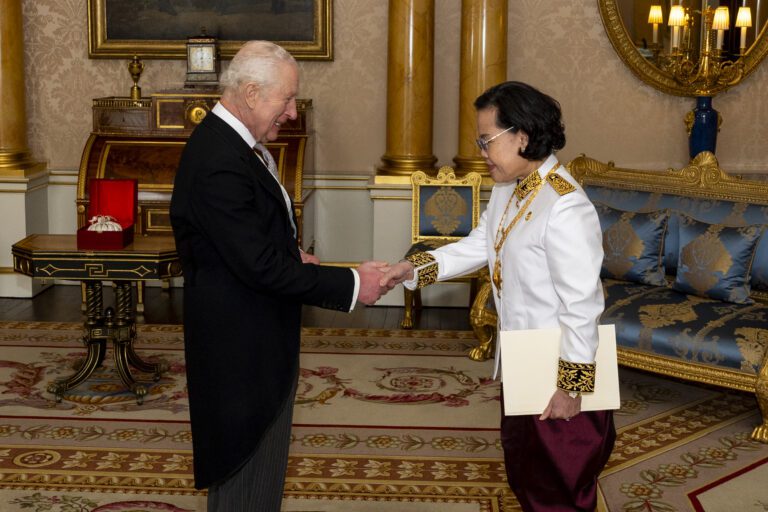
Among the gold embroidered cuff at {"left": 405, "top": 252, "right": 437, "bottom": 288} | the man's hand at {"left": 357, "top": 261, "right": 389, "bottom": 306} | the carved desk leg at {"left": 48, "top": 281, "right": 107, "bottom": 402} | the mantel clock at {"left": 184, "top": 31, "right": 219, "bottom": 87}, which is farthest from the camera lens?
the mantel clock at {"left": 184, "top": 31, "right": 219, "bottom": 87}

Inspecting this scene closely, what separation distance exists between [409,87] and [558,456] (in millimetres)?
4910

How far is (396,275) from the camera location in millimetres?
3350

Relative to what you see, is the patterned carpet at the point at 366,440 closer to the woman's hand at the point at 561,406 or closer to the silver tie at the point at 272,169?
the woman's hand at the point at 561,406

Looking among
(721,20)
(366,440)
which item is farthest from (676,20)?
(366,440)

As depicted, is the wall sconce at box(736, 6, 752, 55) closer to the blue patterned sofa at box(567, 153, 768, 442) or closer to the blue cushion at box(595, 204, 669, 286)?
the blue patterned sofa at box(567, 153, 768, 442)

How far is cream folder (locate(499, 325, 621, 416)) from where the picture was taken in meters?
2.92

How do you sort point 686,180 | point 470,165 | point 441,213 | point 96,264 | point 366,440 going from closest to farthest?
1. point 366,440
2. point 96,264
3. point 686,180
4. point 441,213
5. point 470,165

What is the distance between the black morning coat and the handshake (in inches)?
3.9

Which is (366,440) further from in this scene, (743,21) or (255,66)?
(743,21)

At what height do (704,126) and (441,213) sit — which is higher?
(704,126)

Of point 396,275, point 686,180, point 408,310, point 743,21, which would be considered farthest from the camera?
point 743,21

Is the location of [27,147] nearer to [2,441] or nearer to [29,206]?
[29,206]

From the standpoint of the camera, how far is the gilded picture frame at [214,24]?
7.84 meters

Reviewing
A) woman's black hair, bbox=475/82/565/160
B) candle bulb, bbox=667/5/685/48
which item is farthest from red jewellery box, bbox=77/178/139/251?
candle bulb, bbox=667/5/685/48
